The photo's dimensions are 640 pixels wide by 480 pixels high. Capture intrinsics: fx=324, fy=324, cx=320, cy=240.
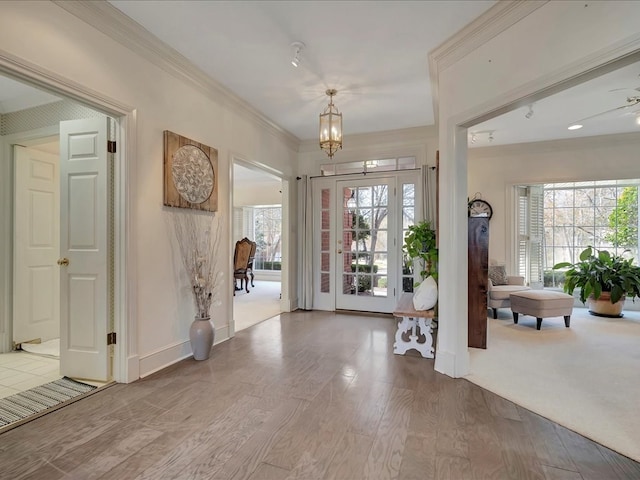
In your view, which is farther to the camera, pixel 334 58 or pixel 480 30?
pixel 334 58

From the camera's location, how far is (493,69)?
8.04ft

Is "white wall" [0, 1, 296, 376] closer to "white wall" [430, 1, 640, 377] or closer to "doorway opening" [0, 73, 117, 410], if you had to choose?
"doorway opening" [0, 73, 117, 410]

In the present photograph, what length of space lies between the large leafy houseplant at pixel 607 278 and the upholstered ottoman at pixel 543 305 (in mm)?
884

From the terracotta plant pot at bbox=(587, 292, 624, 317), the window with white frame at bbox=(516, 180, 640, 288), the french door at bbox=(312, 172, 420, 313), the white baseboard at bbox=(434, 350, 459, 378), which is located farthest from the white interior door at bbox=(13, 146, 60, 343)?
the terracotta plant pot at bbox=(587, 292, 624, 317)

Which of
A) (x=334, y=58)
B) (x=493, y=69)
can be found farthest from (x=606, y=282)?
(x=334, y=58)

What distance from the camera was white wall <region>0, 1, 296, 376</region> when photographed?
2021 millimetres

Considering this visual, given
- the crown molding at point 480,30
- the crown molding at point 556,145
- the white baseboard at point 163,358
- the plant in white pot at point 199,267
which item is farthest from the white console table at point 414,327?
the crown molding at point 556,145

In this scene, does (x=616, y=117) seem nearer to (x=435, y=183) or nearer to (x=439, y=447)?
(x=435, y=183)

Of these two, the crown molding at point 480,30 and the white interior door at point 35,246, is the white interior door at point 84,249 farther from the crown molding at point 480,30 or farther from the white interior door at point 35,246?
the crown molding at point 480,30

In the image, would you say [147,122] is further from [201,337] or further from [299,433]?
[299,433]

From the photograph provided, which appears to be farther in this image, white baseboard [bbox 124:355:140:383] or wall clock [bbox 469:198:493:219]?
wall clock [bbox 469:198:493:219]

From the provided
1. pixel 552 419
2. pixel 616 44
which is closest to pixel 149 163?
pixel 616 44

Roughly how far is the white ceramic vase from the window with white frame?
17.3 ft

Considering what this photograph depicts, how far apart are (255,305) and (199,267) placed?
9.53 ft
